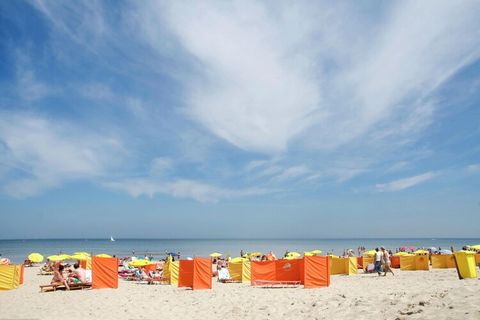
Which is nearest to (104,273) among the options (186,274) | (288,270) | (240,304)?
(186,274)

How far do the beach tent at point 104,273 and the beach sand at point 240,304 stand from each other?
0.58 m

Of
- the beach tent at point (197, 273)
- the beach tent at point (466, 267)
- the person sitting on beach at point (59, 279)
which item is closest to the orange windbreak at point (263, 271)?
the beach tent at point (197, 273)

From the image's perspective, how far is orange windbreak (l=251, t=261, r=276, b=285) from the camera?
634 inches

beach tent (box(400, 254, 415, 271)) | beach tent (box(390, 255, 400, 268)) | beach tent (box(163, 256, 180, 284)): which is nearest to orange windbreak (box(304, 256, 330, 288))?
beach tent (box(163, 256, 180, 284))

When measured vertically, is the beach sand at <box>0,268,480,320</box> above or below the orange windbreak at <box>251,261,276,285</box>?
below

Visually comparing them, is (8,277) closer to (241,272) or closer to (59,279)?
(59,279)

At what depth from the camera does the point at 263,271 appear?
16172mm

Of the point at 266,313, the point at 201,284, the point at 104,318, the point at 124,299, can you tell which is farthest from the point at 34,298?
the point at 266,313

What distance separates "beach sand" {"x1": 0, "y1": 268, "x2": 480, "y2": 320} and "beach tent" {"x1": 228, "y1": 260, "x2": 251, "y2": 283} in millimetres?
3358

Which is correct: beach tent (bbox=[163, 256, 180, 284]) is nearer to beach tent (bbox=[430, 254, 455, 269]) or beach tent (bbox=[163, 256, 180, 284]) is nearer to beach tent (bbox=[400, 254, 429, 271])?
beach tent (bbox=[400, 254, 429, 271])

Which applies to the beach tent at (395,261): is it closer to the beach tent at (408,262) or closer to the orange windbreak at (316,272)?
the beach tent at (408,262)

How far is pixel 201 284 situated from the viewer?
15320mm

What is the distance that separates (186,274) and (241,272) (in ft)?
12.7

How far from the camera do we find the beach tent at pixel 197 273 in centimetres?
1529
